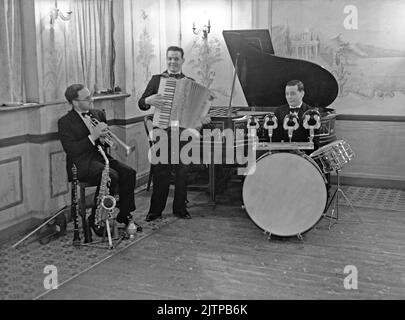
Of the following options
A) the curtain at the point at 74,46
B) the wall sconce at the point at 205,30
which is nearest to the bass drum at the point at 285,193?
the curtain at the point at 74,46

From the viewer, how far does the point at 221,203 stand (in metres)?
5.88

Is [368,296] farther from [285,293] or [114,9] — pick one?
[114,9]

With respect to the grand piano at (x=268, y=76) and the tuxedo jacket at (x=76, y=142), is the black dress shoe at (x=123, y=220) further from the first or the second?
the grand piano at (x=268, y=76)

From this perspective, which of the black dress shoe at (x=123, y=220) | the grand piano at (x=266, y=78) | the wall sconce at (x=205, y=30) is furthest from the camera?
the wall sconce at (x=205, y=30)

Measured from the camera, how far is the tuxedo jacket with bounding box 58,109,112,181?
A: 4.60m

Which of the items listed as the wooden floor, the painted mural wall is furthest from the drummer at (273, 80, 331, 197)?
the painted mural wall

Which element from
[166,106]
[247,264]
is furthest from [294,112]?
[247,264]

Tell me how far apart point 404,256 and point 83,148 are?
8.69ft

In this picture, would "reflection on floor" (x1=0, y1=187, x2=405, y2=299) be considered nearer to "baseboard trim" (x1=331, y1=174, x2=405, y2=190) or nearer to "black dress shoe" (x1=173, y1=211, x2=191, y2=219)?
"black dress shoe" (x1=173, y1=211, x2=191, y2=219)

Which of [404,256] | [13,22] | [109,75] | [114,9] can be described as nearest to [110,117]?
[109,75]

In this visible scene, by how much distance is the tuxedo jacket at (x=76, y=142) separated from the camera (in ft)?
15.1

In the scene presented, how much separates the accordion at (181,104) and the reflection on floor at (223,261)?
3.03 ft

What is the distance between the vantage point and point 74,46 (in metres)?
5.30

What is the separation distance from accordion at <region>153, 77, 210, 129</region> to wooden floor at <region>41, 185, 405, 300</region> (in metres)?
0.93
